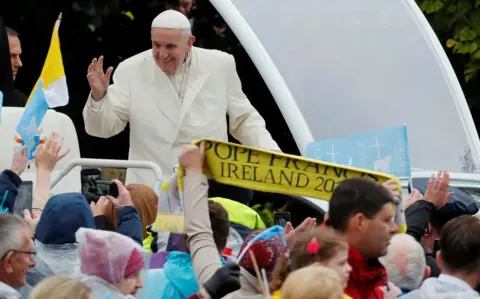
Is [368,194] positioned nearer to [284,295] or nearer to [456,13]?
[284,295]

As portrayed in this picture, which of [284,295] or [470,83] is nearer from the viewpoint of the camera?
[284,295]

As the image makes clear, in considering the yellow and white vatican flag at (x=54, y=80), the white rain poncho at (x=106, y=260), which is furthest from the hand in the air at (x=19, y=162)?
the white rain poncho at (x=106, y=260)

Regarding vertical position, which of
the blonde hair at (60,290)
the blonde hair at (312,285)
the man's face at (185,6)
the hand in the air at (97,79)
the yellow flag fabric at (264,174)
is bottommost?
the blonde hair at (60,290)

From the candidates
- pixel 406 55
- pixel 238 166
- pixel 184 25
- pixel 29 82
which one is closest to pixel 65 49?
pixel 29 82

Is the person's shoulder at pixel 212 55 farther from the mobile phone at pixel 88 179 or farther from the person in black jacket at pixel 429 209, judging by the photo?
the person in black jacket at pixel 429 209

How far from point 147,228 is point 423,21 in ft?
13.6

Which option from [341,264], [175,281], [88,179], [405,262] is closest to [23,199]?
[88,179]

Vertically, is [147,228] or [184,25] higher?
[184,25]

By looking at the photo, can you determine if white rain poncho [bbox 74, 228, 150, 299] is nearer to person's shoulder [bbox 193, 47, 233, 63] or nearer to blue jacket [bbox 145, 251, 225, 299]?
blue jacket [bbox 145, 251, 225, 299]

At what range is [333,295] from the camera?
5.38 meters

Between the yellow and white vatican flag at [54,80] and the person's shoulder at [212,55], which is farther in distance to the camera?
the person's shoulder at [212,55]

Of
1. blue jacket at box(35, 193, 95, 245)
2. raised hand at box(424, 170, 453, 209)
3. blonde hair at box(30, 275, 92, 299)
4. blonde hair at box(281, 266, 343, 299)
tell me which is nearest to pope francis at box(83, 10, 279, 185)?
raised hand at box(424, 170, 453, 209)

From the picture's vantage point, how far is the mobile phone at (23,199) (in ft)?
24.4

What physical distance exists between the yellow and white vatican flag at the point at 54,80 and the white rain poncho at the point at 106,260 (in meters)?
2.06
